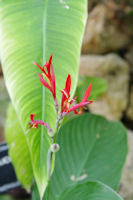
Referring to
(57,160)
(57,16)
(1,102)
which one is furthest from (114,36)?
(57,16)

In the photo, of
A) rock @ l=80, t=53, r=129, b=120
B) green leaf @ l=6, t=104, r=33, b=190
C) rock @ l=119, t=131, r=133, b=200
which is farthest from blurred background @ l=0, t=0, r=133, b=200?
green leaf @ l=6, t=104, r=33, b=190

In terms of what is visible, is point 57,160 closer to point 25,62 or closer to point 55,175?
point 55,175

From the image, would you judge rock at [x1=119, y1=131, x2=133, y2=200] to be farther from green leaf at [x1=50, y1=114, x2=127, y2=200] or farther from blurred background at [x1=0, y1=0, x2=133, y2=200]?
green leaf at [x1=50, y1=114, x2=127, y2=200]

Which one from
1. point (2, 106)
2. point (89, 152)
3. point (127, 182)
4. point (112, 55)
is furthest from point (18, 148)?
point (112, 55)

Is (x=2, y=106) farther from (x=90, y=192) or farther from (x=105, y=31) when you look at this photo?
(x=90, y=192)

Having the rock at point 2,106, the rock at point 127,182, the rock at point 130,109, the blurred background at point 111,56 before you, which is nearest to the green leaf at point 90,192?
the rock at point 127,182

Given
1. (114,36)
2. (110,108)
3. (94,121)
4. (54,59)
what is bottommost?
(110,108)
